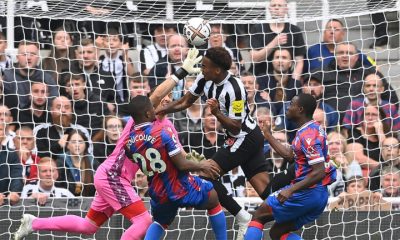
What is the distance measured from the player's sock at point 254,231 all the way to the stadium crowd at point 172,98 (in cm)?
250

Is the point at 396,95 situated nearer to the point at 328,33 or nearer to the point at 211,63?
the point at 328,33

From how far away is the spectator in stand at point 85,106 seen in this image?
14.3 metres

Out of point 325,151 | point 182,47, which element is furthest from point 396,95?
point 325,151

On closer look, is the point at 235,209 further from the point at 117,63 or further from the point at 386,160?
the point at 117,63

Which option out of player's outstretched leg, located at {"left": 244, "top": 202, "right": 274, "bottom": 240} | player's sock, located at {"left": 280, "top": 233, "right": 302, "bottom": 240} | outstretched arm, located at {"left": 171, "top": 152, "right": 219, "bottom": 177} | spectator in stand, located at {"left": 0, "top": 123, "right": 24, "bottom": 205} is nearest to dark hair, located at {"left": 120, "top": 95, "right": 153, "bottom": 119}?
outstretched arm, located at {"left": 171, "top": 152, "right": 219, "bottom": 177}

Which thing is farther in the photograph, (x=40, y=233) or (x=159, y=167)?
(x=40, y=233)

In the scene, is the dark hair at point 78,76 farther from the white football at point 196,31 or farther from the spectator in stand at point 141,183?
the white football at point 196,31

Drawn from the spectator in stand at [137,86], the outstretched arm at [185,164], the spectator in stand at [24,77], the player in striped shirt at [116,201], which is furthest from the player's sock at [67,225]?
the spectator in stand at [137,86]

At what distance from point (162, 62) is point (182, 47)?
323 millimetres

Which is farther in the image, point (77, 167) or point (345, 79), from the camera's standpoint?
point (345, 79)

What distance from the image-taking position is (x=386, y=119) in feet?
47.0

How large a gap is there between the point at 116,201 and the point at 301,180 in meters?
1.91

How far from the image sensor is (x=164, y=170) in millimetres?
11188

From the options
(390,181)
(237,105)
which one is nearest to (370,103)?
(390,181)
